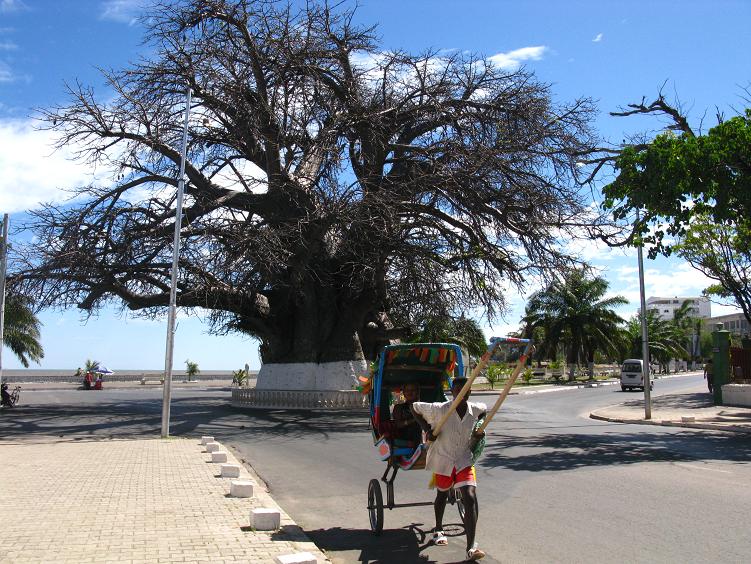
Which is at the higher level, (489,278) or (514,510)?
(489,278)

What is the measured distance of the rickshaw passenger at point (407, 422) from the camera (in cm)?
751

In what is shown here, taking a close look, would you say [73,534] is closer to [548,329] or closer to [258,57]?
[258,57]

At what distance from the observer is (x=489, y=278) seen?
981 inches

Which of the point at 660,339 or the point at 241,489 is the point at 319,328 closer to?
the point at 241,489

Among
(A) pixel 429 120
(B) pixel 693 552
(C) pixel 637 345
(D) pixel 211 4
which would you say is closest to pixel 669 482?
(B) pixel 693 552

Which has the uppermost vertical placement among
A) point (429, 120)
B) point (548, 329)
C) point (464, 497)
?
point (429, 120)

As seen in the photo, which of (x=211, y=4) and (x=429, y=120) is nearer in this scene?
(x=211, y=4)

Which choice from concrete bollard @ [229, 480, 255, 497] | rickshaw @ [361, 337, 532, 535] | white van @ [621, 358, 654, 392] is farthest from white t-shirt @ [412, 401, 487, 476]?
white van @ [621, 358, 654, 392]

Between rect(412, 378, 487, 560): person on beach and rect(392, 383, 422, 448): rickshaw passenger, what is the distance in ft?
3.58

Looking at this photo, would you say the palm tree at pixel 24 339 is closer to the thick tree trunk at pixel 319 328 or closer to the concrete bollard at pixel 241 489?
the thick tree trunk at pixel 319 328

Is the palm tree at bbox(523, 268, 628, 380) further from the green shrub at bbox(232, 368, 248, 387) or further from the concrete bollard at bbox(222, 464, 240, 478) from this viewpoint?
the concrete bollard at bbox(222, 464, 240, 478)

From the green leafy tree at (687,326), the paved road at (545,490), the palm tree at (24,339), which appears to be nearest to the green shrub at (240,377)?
the palm tree at (24,339)

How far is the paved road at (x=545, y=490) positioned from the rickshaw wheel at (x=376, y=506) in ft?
0.47

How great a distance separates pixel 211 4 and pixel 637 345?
228ft
